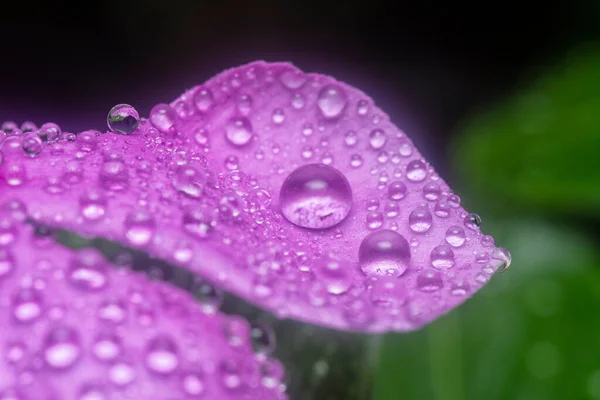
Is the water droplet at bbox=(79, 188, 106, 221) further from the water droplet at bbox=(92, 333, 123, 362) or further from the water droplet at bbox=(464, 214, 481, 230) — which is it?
the water droplet at bbox=(464, 214, 481, 230)

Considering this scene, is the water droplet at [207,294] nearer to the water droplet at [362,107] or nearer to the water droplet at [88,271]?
the water droplet at [88,271]

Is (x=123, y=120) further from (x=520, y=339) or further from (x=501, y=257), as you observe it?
(x=520, y=339)

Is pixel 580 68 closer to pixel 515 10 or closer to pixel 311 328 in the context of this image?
pixel 515 10

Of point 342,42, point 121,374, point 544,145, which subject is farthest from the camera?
point 342,42

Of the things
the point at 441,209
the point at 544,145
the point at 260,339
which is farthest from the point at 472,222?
the point at 544,145

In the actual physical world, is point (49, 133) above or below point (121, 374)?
above

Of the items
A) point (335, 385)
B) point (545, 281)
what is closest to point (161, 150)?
point (335, 385)
